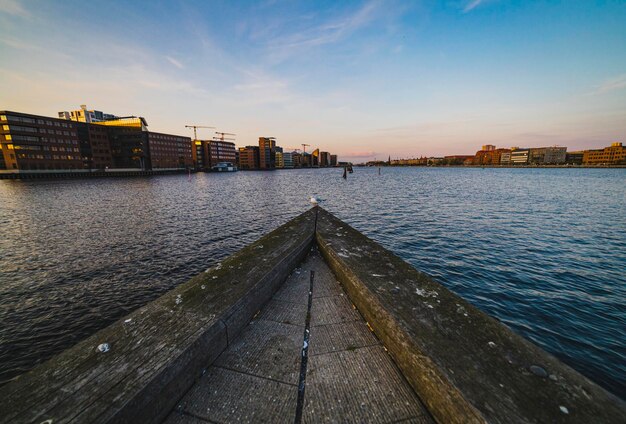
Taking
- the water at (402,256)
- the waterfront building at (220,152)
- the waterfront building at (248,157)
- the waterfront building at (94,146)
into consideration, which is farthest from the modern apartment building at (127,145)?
the water at (402,256)

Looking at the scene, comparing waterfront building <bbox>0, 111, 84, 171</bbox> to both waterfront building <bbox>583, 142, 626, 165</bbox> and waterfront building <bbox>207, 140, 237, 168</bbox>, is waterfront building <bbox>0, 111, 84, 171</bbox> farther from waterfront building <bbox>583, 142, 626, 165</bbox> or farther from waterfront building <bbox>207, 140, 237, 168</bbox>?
waterfront building <bbox>583, 142, 626, 165</bbox>

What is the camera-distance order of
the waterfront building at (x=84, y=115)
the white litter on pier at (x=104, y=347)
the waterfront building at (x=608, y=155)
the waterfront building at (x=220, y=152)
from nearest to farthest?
the white litter on pier at (x=104, y=347) < the waterfront building at (x=84, y=115) < the waterfront building at (x=220, y=152) < the waterfront building at (x=608, y=155)

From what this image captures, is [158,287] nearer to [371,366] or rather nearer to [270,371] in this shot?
[270,371]

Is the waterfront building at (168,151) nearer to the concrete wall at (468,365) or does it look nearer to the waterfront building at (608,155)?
the concrete wall at (468,365)

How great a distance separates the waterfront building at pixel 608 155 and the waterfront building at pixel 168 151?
11319 inches

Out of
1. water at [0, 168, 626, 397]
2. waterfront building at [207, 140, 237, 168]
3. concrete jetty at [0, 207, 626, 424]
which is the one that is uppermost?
Result: waterfront building at [207, 140, 237, 168]

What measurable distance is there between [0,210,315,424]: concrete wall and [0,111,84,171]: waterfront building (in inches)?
4397

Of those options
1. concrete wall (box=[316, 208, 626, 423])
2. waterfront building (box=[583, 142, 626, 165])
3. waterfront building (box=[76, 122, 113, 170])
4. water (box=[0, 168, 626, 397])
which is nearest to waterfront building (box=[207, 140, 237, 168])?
waterfront building (box=[76, 122, 113, 170])

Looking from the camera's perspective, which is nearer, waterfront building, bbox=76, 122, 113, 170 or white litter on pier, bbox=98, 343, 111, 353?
white litter on pier, bbox=98, 343, 111, 353

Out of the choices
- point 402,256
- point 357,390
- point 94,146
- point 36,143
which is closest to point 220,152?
point 94,146

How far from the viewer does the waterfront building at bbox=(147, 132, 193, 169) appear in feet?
372

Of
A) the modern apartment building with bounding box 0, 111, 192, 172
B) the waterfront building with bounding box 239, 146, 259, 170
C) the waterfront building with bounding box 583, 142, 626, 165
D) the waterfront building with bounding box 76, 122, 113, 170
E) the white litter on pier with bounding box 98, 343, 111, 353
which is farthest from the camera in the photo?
the waterfront building with bounding box 239, 146, 259, 170

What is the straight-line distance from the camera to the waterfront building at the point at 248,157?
189312 mm

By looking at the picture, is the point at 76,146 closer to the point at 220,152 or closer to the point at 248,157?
the point at 220,152
